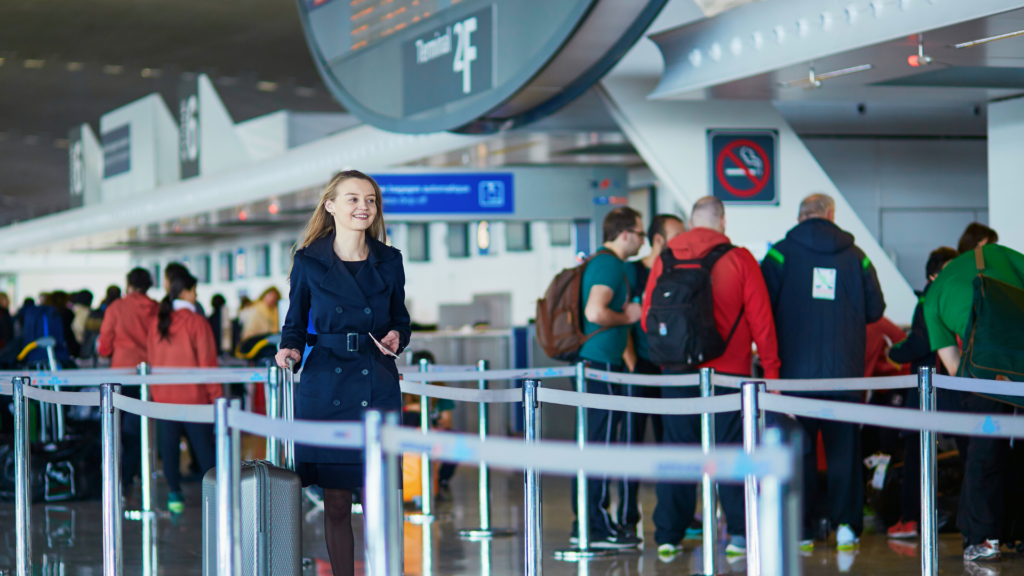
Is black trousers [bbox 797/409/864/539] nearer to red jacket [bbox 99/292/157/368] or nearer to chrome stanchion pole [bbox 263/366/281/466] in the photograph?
chrome stanchion pole [bbox 263/366/281/466]

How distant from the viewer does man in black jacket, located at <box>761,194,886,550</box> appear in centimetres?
491

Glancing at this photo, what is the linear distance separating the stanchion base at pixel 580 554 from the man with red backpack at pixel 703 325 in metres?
0.24

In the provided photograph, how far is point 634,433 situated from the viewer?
5707 mm

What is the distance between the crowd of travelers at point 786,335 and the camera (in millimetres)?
4660

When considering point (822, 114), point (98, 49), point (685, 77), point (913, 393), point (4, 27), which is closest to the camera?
point (913, 393)

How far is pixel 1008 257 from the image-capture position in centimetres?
466

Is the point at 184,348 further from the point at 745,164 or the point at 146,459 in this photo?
the point at 745,164

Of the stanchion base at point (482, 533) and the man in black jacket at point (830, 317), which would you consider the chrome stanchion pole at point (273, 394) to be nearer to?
the stanchion base at point (482, 533)

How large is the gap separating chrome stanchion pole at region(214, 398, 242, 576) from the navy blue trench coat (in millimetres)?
549

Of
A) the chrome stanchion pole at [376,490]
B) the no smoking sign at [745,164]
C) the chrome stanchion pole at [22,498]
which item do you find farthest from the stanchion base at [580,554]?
the no smoking sign at [745,164]

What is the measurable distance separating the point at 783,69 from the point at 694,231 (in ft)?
4.84

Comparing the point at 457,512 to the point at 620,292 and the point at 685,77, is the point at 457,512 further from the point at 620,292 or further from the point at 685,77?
the point at 685,77

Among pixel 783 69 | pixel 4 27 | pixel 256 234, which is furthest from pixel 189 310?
pixel 256 234

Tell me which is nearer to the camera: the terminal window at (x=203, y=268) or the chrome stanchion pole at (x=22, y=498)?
the chrome stanchion pole at (x=22, y=498)
